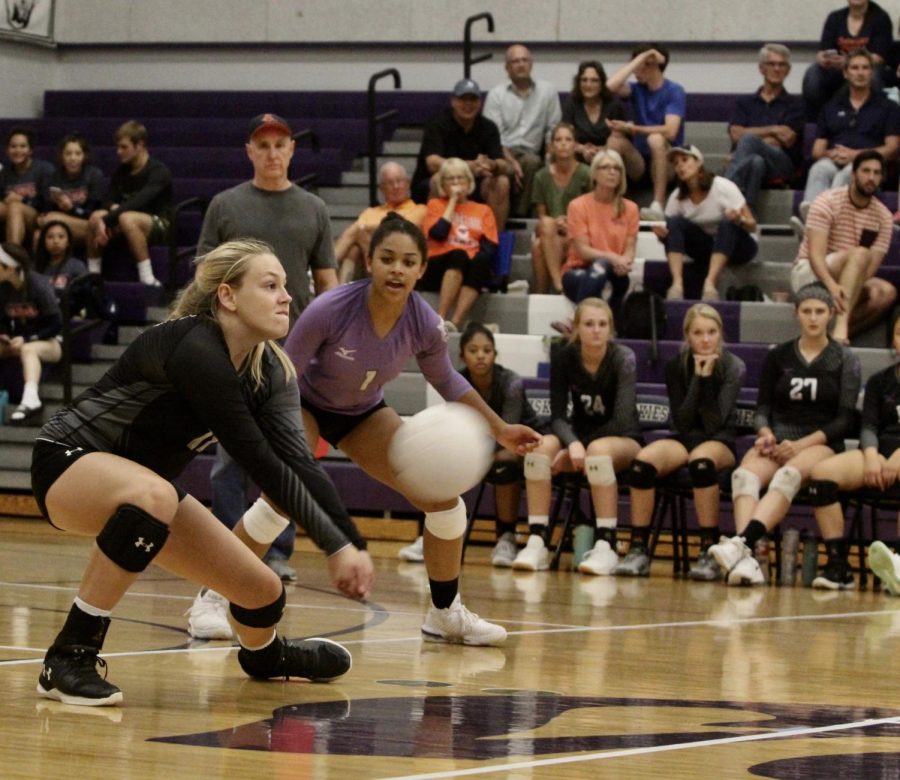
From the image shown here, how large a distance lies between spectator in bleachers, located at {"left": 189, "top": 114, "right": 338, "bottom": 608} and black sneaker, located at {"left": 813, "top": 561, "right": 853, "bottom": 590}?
3.34m

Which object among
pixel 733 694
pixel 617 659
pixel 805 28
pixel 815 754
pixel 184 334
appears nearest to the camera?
pixel 815 754

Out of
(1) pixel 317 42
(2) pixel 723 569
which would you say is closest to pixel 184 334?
(2) pixel 723 569

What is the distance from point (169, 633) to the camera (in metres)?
5.84

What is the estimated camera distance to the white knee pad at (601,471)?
30.4ft

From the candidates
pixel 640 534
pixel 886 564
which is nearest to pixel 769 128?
pixel 640 534

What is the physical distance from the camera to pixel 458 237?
1130 centimetres

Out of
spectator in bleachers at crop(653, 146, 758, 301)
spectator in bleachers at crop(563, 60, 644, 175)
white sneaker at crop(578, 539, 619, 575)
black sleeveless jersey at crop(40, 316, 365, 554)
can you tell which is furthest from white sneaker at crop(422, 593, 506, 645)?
spectator in bleachers at crop(563, 60, 644, 175)

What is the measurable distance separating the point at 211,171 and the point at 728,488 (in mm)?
6337

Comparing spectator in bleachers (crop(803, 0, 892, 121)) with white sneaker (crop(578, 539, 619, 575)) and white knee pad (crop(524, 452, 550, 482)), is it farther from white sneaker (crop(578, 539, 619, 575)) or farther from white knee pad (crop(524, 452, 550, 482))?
white sneaker (crop(578, 539, 619, 575))

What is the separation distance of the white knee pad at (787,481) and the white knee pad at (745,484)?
0.15 m

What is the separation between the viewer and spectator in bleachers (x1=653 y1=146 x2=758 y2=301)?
11.0 metres

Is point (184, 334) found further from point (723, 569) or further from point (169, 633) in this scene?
point (723, 569)

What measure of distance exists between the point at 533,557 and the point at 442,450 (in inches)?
180

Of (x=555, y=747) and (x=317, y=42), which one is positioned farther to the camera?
(x=317, y=42)
